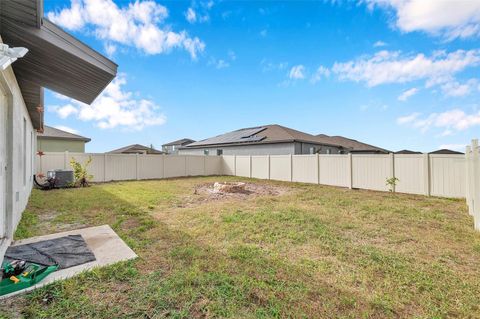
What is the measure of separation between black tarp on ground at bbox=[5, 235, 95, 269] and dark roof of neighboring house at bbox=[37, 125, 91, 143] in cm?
1699

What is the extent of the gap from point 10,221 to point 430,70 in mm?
11887

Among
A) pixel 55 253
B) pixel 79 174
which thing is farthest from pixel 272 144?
pixel 55 253

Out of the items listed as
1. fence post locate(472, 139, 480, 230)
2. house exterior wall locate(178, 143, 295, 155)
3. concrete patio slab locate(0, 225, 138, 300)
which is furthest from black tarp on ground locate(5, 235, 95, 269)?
house exterior wall locate(178, 143, 295, 155)

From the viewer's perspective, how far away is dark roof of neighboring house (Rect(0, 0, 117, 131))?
257 cm

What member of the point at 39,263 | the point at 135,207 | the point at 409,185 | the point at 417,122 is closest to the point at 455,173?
the point at 409,185

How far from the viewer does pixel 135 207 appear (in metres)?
5.86

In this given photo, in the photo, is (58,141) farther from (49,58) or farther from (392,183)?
(392,183)

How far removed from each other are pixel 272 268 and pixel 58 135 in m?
20.2

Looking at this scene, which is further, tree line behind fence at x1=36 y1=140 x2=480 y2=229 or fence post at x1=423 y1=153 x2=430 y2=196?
fence post at x1=423 y1=153 x2=430 y2=196

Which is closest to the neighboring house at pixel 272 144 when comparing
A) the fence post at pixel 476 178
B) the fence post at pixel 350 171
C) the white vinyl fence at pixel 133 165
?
the white vinyl fence at pixel 133 165

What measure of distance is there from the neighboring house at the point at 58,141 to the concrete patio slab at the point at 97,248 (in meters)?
16.0

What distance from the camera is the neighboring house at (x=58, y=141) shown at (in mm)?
15812

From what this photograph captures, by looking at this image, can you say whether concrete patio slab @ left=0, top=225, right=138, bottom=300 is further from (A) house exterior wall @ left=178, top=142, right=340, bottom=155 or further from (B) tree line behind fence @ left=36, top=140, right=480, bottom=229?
(A) house exterior wall @ left=178, top=142, right=340, bottom=155

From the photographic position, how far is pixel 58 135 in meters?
16.6
